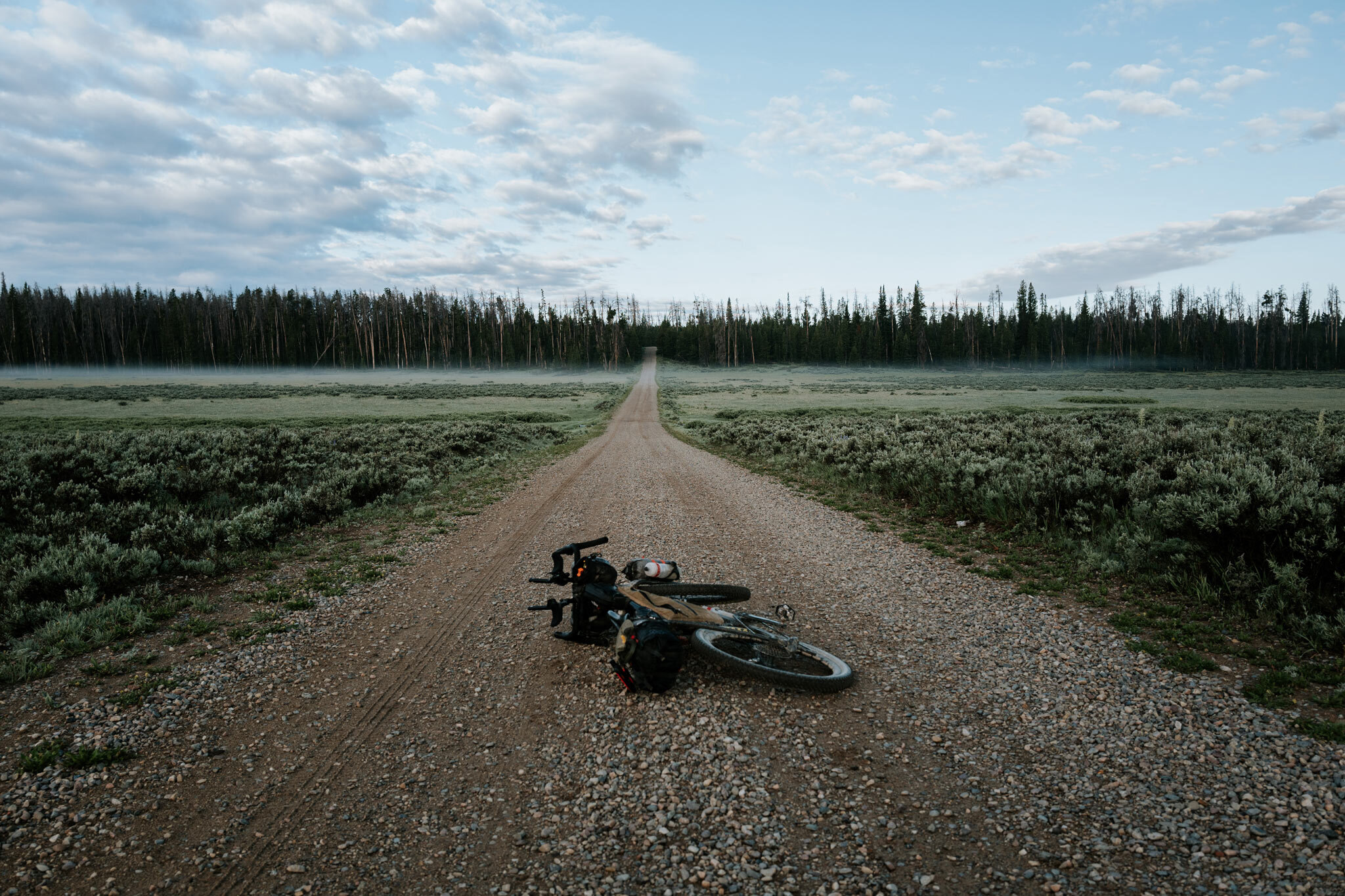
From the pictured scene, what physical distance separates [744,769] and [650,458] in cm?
1921

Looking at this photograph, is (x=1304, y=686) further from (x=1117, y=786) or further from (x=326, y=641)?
(x=326, y=641)

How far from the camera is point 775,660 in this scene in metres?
6.08

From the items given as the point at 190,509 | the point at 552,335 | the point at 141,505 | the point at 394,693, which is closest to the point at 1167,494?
the point at 394,693

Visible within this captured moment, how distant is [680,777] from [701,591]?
324cm

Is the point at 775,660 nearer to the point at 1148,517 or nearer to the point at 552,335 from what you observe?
the point at 1148,517

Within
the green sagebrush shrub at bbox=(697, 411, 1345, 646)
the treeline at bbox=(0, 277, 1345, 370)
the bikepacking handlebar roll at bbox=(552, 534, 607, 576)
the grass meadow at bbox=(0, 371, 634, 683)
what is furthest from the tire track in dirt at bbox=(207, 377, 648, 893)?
the treeline at bbox=(0, 277, 1345, 370)

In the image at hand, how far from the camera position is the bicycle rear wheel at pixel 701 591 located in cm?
736

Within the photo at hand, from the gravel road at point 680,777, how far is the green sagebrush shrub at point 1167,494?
1993 mm

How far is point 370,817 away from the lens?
4.07 metres

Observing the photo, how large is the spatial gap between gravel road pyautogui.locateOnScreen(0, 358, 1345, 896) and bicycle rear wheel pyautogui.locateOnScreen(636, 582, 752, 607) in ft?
3.35

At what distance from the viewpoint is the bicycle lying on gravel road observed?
5539 millimetres

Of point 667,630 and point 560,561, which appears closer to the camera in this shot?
point 667,630

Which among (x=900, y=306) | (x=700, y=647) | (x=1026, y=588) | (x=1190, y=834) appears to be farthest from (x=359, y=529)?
(x=900, y=306)

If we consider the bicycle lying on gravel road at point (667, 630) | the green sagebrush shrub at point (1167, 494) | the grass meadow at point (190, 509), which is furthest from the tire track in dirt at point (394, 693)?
the green sagebrush shrub at point (1167, 494)
